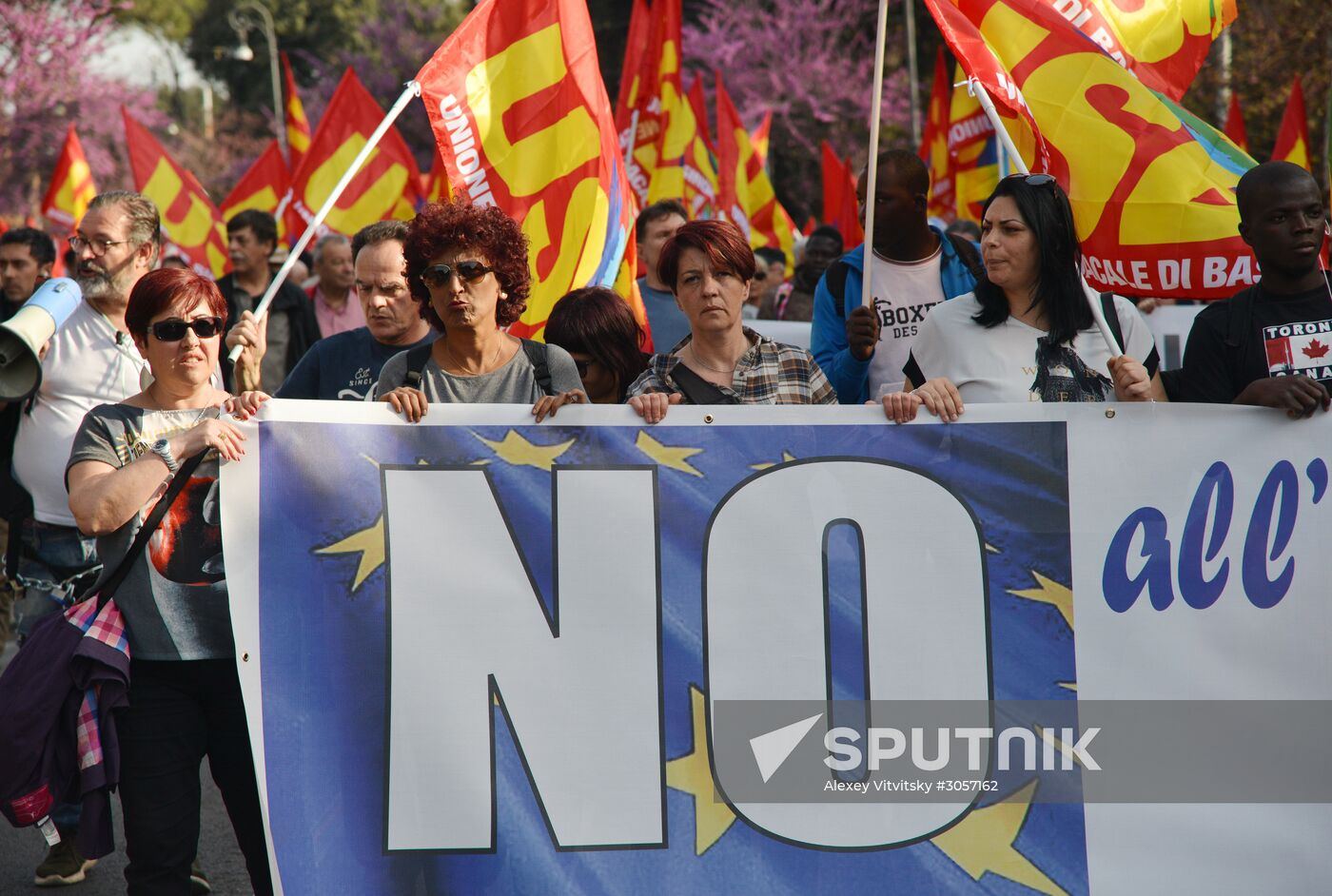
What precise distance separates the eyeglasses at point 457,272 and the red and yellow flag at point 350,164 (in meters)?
6.92

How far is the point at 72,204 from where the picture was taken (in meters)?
12.8

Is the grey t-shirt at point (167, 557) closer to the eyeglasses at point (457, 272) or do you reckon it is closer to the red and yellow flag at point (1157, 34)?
the eyeglasses at point (457, 272)

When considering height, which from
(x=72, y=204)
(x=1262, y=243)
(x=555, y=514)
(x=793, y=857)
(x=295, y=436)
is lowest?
(x=793, y=857)

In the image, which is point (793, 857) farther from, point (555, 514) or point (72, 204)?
point (72, 204)

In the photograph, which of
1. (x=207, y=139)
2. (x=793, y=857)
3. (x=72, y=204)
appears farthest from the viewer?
(x=207, y=139)

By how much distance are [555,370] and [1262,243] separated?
1.85 metres

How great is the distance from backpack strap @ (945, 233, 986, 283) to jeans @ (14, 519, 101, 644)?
9.48 ft

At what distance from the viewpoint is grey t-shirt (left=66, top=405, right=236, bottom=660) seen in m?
3.46

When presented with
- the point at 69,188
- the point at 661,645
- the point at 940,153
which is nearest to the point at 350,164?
the point at 69,188

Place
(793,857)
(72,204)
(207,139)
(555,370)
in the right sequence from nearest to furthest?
(793,857) < (555,370) < (72,204) < (207,139)

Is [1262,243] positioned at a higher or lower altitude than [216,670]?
higher

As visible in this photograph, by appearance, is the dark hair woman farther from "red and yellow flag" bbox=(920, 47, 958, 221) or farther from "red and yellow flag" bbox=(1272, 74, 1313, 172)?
"red and yellow flag" bbox=(920, 47, 958, 221)

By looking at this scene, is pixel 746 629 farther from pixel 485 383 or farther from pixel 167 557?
pixel 167 557

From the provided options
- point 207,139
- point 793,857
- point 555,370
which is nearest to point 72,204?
point 555,370
